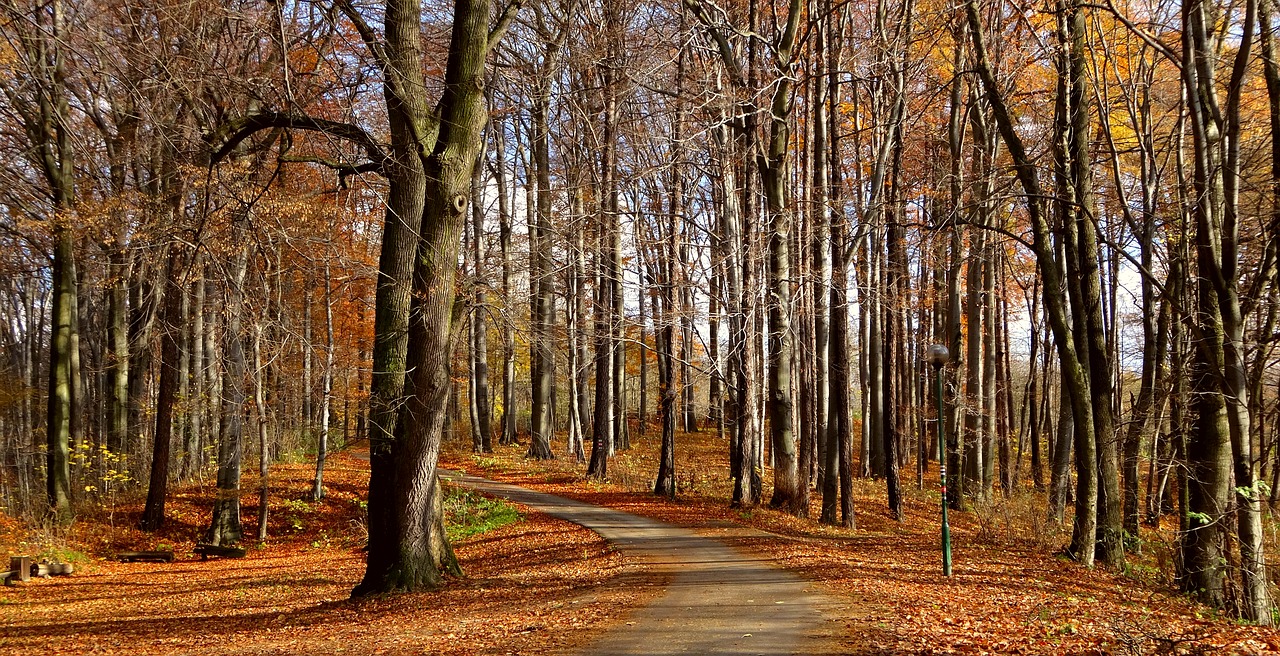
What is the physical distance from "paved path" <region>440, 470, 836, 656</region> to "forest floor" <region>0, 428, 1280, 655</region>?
0.26m

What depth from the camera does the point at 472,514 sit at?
57.2 feet

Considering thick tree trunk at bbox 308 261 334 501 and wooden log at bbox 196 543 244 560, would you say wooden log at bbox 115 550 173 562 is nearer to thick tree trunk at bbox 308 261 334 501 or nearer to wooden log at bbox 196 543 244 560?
wooden log at bbox 196 543 244 560

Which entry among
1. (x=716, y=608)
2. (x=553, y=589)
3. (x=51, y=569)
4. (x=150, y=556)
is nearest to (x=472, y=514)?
(x=150, y=556)

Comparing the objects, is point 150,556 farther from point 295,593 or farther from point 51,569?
point 295,593

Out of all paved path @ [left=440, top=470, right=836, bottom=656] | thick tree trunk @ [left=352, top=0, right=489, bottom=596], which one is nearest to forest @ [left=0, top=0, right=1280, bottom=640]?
thick tree trunk @ [left=352, top=0, right=489, bottom=596]

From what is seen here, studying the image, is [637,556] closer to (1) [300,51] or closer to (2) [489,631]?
(2) [489,631]

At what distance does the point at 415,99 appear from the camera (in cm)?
1007

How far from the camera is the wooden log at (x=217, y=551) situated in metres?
16.0

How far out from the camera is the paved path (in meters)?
6.94

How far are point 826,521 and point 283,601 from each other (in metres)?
9.82

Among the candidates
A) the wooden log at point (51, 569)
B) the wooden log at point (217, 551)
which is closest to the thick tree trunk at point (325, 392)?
the wooden log at point (217, 551)

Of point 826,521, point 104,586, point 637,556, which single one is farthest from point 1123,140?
point 104,586

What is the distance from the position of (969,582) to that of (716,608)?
3.32 meters

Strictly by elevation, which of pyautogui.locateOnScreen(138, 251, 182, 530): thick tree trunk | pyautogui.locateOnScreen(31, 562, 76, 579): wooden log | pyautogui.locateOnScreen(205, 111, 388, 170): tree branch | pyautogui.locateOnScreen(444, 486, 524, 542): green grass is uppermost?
pyautogui.locateOnScreen(205, 111, 388, 170): tree branch
